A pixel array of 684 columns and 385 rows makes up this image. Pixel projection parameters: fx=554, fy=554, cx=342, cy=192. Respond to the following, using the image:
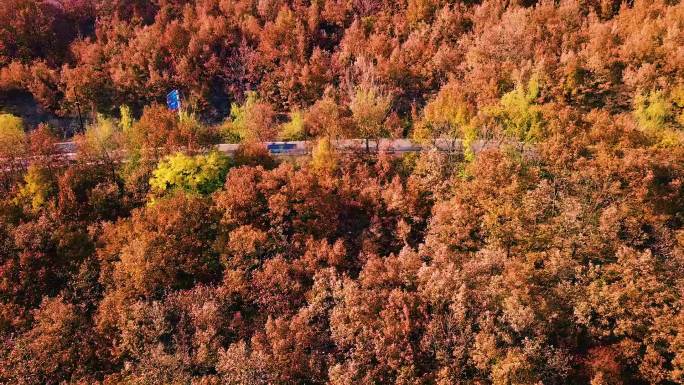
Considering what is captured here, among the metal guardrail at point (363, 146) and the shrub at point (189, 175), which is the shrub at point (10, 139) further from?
the shrub at point (189, 175)

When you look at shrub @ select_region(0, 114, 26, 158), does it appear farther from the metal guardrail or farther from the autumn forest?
the metal guardrail

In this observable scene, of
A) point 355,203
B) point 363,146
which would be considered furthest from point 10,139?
point 363,146

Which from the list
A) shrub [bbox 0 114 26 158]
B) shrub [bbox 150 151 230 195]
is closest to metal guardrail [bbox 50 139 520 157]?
shrub [bbox 0 114 26 158]

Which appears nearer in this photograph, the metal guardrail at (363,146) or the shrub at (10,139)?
the shrub at (10,139)

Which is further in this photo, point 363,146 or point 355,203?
point 363,146

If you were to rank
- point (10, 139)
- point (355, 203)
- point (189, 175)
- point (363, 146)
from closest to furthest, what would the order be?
point (355, 203) → point (189, 175) → point (10, 139) → point (363, 146)

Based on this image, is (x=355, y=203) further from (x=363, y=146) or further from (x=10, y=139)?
(x=10, y=139)

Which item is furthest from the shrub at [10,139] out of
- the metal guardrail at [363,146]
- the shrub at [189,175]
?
the shrub at [189,175]

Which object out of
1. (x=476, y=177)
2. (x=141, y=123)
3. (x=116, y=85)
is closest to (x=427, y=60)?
(x=476, y=177)
